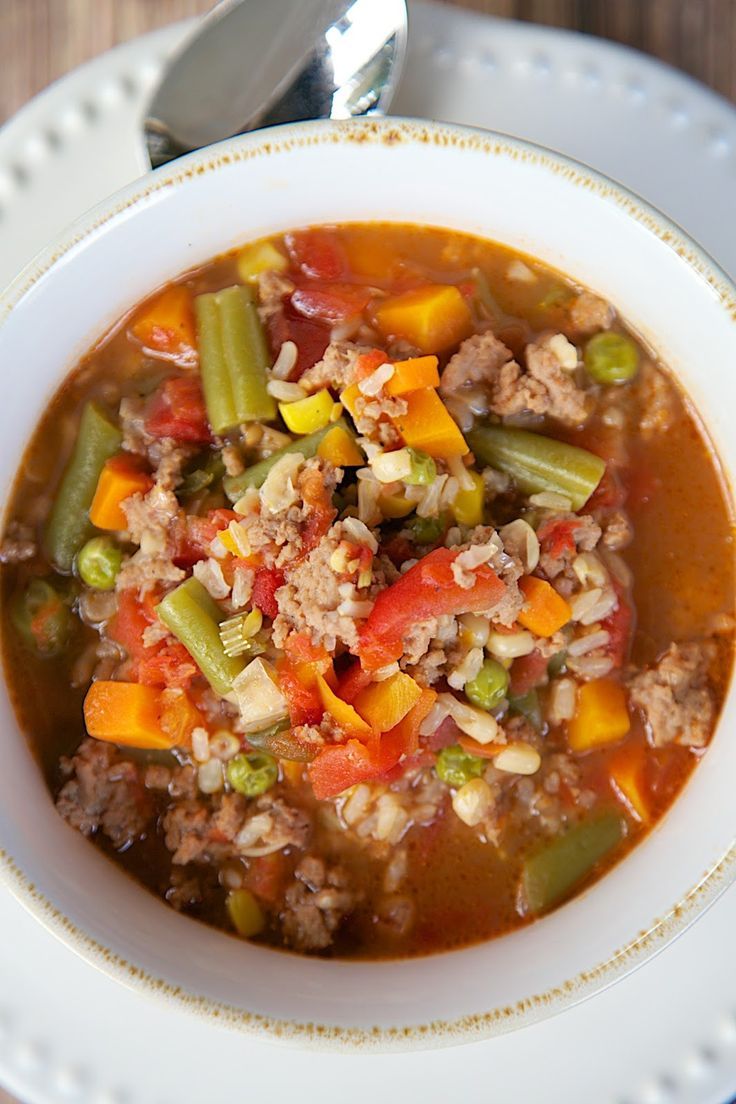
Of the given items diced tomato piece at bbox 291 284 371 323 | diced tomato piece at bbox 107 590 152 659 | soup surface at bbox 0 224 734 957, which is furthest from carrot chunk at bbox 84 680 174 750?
diced tomato piece at bbox 291 284 371 323

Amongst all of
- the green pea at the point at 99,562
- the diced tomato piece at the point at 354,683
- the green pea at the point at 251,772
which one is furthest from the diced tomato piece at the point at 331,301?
the green pea at the point at 251,772

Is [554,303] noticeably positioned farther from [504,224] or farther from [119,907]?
[119,907]

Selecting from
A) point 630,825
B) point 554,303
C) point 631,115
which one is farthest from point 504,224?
point 630,825

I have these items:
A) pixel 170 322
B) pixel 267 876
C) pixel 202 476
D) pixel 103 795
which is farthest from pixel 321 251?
pixel 267 876

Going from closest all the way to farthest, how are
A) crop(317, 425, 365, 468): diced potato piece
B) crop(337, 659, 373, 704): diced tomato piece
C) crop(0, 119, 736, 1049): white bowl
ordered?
crop(0, 119, 736, 1049): white bowl → crop(337, 659, 373, 704): diced tomato piece → crop(317, 425, 365, 468): diced potato piece

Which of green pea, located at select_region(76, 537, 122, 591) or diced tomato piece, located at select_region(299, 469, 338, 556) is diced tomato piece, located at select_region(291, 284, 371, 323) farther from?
green pea, located at select_region(76, 537, 122, 591)

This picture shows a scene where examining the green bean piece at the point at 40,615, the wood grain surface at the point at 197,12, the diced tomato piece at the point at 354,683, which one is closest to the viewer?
the diced tomato piece at the point at 354,683

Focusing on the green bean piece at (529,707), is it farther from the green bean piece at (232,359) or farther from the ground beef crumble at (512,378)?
the green bean piece at (232,359)

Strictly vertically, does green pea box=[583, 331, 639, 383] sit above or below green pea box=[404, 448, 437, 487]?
above
